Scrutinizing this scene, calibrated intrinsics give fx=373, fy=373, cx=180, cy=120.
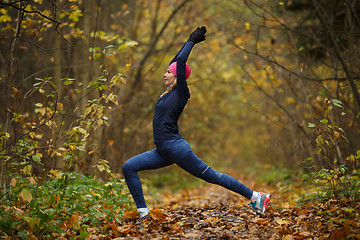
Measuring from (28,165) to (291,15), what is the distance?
7.84 metres

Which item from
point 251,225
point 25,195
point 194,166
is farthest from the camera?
point 194,166

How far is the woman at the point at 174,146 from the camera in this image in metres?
4.77

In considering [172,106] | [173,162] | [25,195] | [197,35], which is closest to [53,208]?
[25,195]

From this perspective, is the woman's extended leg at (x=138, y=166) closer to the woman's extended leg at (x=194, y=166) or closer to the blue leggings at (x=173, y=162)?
the blue leggings at (x=173, y=162)

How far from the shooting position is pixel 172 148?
4754 millimetres

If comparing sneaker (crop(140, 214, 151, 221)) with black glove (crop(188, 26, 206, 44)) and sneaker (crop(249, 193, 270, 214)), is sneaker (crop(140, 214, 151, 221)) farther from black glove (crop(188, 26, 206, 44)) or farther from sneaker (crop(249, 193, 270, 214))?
black glove (crop(188, 26, 206, 44))

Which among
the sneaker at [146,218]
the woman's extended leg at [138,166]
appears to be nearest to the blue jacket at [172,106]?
the woman's extended leg at [138,166]

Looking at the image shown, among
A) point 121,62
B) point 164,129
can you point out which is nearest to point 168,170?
point 121,62

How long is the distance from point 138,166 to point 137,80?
23.0ft

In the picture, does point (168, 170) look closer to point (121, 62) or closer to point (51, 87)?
point (121, 62)

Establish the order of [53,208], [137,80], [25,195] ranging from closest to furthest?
1. [25,195]
2. [53,208]
3. [137,80]

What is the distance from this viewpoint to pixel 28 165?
5.11 m

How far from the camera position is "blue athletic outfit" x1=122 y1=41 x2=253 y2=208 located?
4.76 meters

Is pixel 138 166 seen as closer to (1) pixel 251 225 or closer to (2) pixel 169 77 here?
(2) pixel 169 77
